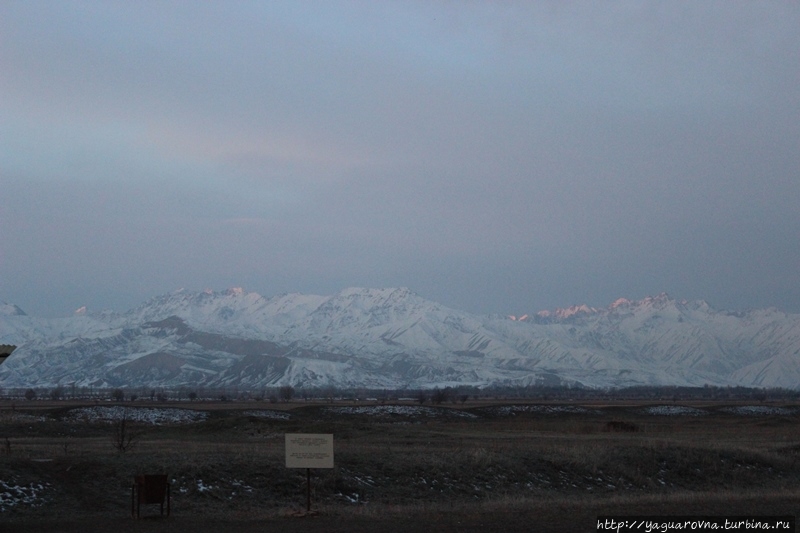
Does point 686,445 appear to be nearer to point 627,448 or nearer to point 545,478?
point 627,448

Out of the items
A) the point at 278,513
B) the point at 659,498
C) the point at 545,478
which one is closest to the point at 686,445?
the point at 545,478

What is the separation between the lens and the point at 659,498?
32.0m

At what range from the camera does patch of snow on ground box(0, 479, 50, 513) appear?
95.9ft

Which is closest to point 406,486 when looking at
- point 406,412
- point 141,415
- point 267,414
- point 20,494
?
point 20,494

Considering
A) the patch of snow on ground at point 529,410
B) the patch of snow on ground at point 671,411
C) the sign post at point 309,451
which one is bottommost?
the patch of snow on ground at point 671,411

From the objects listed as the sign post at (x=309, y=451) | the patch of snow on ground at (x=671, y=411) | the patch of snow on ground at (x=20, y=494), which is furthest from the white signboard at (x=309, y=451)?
the patch of snow on ground at (x=671, y=411)

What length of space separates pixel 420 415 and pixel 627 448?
55.2 meters

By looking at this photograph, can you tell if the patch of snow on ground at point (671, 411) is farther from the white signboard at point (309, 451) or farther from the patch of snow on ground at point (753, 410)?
the white signboard at point (309, 451)

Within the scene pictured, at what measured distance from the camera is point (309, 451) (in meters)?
27.9

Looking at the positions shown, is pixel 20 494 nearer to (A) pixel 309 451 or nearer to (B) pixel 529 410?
(A) pixel 309 451

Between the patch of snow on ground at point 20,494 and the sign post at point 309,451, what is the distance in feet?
28.1

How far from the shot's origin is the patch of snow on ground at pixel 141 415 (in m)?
85.9

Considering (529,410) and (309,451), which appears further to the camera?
(529,410)

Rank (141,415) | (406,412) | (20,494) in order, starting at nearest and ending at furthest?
(20,494) < (141,415) < (406,412)
